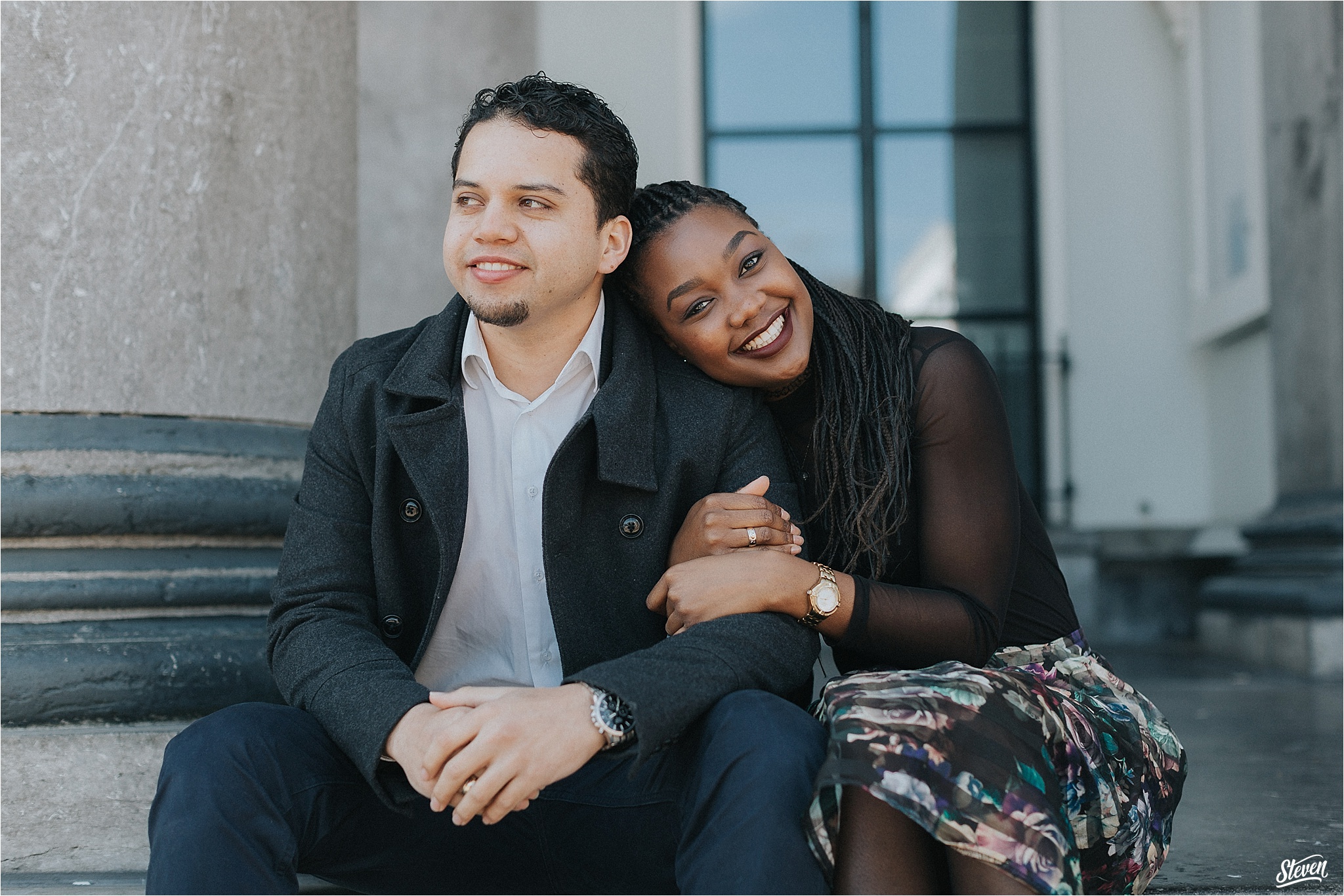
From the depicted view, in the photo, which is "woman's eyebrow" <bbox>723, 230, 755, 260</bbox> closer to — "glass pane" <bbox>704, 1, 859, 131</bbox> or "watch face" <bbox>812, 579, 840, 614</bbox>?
"watch face" <bbox>812, 579, 840, 614</bbox>

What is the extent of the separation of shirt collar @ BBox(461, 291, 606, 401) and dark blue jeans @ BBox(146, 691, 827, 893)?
753 mm

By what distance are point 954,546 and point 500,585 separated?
0.88 meters

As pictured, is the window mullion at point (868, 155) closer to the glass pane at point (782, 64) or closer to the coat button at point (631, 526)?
the glass pane at point (782, 64)

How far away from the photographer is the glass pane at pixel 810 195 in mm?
9273

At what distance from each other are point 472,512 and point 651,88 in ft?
24.0

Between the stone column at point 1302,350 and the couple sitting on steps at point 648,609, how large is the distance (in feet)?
12.1

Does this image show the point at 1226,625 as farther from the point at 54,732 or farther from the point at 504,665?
the point at 54,732

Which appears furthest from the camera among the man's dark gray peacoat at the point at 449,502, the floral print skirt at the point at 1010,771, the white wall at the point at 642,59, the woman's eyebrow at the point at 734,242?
the white wall at the point at 642,59

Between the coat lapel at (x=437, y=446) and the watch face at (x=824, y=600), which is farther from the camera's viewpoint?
the coat lapel at (x=437, y=446)

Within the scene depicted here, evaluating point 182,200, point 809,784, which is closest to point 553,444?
point 809,784

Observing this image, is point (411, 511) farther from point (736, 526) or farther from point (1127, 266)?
point (1127, 266)

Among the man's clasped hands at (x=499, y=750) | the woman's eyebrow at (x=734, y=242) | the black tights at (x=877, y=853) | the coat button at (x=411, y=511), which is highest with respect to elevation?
the woman's eyebrow at (x=734, y=242)

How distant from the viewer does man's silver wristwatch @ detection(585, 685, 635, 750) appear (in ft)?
6.20

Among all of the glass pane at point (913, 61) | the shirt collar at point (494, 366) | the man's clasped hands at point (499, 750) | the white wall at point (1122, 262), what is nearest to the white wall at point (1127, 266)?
the white wall at point (1122, 262)
